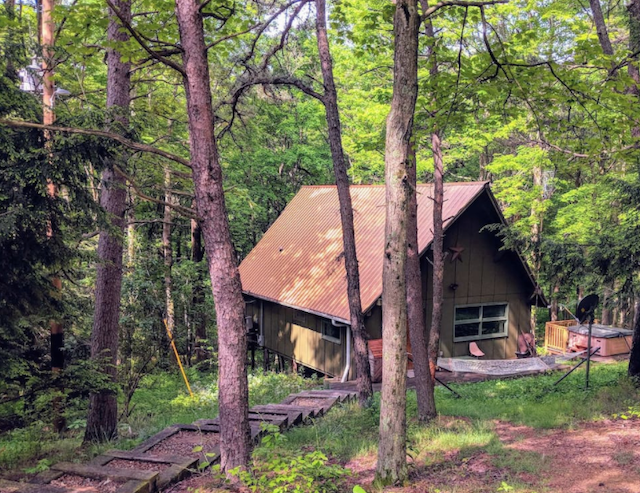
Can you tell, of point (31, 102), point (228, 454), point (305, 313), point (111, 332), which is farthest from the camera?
point (305, 313)

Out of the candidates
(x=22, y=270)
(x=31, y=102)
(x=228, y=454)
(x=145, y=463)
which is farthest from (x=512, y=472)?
(x=31, y=102)

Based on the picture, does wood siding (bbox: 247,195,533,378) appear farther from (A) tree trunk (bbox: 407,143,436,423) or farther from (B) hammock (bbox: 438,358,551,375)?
(A) tree trunk (bbox: 407,143,436,423)

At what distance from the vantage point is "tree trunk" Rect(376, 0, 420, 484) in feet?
16.1

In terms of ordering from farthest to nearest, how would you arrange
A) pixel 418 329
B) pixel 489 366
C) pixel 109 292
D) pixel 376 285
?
pixel 376 285 < pixel 489 366 < pixel 109 292 < pixel 418 329

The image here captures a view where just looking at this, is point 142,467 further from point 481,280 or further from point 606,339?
point 606,339

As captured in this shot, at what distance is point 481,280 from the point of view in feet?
54.1

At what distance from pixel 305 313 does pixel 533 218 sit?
38.9 ft

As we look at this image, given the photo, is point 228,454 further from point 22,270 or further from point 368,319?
point 368,319

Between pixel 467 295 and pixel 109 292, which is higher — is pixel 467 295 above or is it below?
below

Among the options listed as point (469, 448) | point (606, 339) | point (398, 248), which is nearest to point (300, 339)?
point (606, 339)

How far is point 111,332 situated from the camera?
8445 mm

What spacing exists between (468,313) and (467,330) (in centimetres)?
56

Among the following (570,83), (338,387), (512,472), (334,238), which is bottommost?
(338,387)

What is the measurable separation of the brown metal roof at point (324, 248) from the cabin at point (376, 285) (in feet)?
0.14
